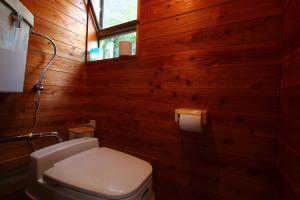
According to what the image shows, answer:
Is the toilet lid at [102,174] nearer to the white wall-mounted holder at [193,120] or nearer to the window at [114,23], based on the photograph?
the white wall-mounted holder at [193,120]

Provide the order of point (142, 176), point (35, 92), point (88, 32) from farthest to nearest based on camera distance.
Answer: point (88, 32), point (35, 92), point (142, 176)

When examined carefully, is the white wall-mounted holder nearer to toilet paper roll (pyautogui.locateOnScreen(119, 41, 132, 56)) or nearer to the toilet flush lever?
toilet paper roll (pyautogui.locateOnScreen(119, 41, 132, 56))

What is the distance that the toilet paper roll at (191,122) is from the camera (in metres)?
0.97

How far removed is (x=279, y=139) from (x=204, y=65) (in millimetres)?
558

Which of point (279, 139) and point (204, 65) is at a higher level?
point (204, 65)

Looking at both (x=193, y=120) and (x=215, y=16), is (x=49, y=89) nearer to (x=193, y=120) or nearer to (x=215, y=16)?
(x=193, y=120)

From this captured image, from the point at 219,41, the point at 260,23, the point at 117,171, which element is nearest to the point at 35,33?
the point at 117,171

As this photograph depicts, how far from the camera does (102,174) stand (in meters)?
0.78

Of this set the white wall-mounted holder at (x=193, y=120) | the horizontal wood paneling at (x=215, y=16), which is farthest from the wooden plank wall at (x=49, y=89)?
the white wall-mounted holder at (x=193, y=120)

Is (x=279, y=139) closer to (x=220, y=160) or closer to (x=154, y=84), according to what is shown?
(x=220, y=160)

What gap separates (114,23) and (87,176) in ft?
4.55

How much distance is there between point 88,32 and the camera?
162 cm

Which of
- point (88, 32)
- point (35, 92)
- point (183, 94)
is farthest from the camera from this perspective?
point (88, 32)

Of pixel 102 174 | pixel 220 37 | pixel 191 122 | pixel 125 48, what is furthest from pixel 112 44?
pixel 102 174
